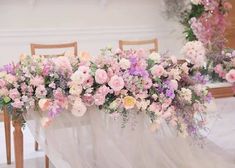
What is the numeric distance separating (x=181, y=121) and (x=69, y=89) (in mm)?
769

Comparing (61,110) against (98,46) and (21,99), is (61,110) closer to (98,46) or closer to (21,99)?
(21,99)

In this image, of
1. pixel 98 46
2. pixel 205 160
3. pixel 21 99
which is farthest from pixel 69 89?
pixel 98 46

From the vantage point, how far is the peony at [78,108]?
2.30 m

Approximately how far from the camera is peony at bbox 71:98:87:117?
2303mm

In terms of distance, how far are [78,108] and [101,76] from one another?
23 cm

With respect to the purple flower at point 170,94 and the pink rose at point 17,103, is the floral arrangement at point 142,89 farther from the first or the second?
the pink rose at point 17,103

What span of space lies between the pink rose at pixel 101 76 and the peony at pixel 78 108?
16 cm

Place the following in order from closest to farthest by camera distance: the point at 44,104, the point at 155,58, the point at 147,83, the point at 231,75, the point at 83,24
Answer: the point at 44,104 < the point at 147,83 < the point at 155,58 < the point at 231,75 < the point at 83,24

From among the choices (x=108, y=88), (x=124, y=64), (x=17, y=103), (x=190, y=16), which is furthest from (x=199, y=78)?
(x=190, y=16)

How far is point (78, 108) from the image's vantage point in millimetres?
2303

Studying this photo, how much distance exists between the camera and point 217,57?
119 inches

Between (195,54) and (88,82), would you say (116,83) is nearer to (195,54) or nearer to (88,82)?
(88,82)

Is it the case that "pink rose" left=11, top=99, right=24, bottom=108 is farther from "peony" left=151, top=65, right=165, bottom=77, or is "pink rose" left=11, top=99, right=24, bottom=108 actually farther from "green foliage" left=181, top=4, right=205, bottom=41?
"green foliage" left=181, top=4, right=205, bottom=41

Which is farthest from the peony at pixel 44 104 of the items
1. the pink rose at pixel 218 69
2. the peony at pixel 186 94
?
the pink rose at pixel 218 69
